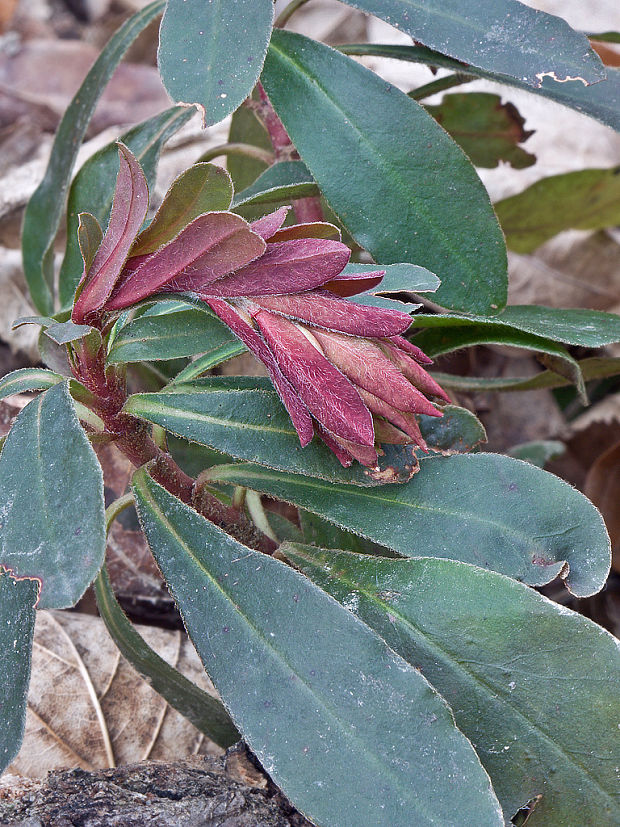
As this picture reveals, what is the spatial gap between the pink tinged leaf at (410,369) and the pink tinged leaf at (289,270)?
123 millimetres

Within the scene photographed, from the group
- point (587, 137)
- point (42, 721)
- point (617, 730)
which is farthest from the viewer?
point (587, 137)

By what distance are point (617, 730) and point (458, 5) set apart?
0.99 meters

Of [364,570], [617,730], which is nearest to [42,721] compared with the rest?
[364,570]

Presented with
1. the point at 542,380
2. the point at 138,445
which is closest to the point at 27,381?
the point at 138,445

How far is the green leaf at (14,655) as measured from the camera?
0.80m

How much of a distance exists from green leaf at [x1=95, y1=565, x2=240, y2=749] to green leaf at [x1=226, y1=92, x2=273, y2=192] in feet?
2.94

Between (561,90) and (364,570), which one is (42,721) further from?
(561,90)

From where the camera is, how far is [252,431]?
0.94 metres

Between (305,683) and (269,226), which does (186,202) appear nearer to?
(269,226)

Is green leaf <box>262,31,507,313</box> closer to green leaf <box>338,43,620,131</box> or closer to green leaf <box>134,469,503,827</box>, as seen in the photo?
green leaf <box>338,43,620,131</box>

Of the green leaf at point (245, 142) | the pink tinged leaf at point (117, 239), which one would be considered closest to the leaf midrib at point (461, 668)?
the pink tinged leaf at point (117, 239)

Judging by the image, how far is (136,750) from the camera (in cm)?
129

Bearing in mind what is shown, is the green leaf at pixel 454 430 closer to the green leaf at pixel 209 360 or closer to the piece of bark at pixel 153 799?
the green leaf at pixel 209 360

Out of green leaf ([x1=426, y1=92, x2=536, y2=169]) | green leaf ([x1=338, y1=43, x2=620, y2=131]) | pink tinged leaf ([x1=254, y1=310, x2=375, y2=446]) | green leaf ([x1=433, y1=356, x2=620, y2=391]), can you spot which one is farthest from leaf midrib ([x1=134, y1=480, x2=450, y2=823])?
green leaf ([x1=426, y1=92, x2=536, y2=169])
